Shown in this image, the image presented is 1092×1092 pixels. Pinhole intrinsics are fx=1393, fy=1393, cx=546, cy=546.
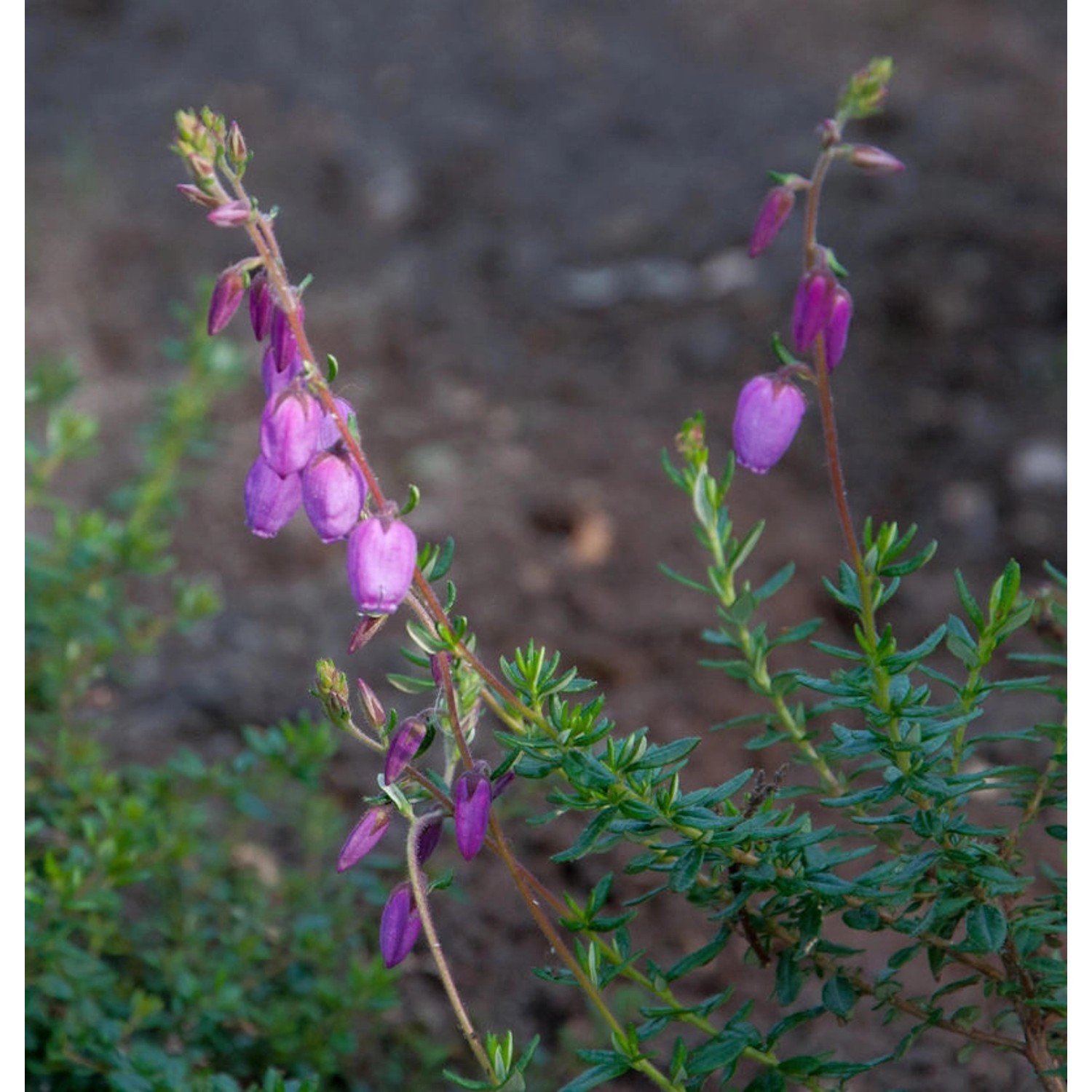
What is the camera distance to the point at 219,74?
16.9ft

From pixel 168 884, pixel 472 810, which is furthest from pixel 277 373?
pixel 168 884

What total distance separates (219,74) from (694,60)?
1.79 metres

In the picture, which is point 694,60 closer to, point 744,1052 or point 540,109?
point 540,109

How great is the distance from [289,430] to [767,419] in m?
0.54

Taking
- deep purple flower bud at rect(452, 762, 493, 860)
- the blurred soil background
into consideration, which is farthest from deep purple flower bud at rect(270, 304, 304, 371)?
the blurred soil background

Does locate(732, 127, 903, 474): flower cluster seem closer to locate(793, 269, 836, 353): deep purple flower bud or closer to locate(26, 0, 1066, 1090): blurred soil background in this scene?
locate(793, 269, 836, 353): deep purple flower bud

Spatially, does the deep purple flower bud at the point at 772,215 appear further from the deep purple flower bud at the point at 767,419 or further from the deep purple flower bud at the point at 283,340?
the deep purple flower bud at the point at 283,340

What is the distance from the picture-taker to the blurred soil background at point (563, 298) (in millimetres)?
3260

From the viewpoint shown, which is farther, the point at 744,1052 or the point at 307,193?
the point at 307,193

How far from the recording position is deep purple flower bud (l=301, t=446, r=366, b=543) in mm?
1311

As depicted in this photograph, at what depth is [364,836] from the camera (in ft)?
4.61

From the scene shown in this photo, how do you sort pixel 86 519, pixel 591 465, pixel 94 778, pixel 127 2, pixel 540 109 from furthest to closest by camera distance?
pixel 127 2 → pixel 540 109 → pixel 591 465 → pixel 86 519 → pixel 94 778

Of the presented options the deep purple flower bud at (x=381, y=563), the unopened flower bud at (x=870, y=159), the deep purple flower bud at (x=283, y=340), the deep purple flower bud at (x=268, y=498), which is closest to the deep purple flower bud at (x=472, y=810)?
the deep purple flower bud at (x=381, y=563)

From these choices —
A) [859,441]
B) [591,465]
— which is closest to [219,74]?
[591,465]
